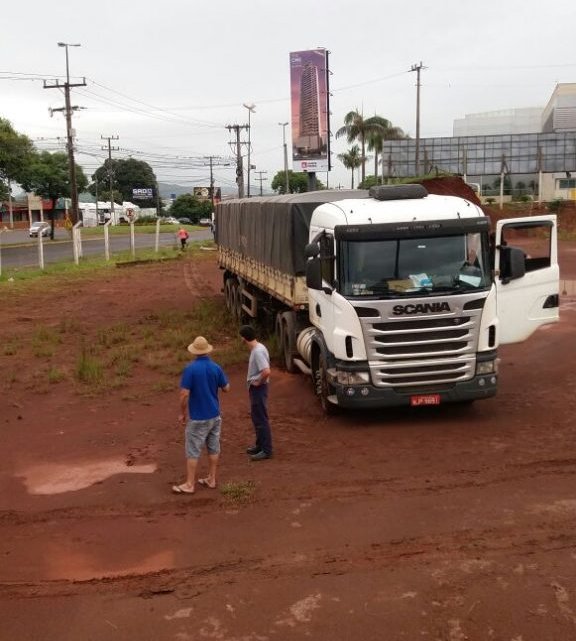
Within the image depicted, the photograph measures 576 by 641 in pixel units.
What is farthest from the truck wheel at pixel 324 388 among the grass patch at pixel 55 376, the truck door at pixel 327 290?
the grass patch at pixel 55 376

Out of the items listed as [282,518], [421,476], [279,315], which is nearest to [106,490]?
[282,518]

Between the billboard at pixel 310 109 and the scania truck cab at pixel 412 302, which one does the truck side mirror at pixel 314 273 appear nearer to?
the scania truck cab at pixel 412 302

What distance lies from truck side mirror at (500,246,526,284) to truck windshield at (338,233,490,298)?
509 mm

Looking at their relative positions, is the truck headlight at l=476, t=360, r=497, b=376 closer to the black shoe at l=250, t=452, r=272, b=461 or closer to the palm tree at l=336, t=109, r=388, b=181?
the black shoe at l=250, t=452, r=272, b=461

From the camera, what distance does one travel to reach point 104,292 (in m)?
24.7

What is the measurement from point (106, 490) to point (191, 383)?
148cm

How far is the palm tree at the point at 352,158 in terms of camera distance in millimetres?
76319

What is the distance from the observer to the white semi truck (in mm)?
8852

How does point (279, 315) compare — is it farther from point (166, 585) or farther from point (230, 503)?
point (166, 585)

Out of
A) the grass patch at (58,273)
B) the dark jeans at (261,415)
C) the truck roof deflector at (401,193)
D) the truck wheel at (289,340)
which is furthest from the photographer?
the grass patch at (58,273)

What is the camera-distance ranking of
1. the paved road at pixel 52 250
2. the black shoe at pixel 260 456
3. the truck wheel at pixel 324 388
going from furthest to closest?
the paved road at pixel 52 250 → the truck wheel at pixel 324 388 → the black shoe at pixel 260 456

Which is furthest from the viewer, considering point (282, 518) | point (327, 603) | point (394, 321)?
point (394, 321)

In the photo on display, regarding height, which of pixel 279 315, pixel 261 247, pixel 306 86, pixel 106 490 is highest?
pixel 306 86

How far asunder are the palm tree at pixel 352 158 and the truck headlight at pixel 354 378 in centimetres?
6755
